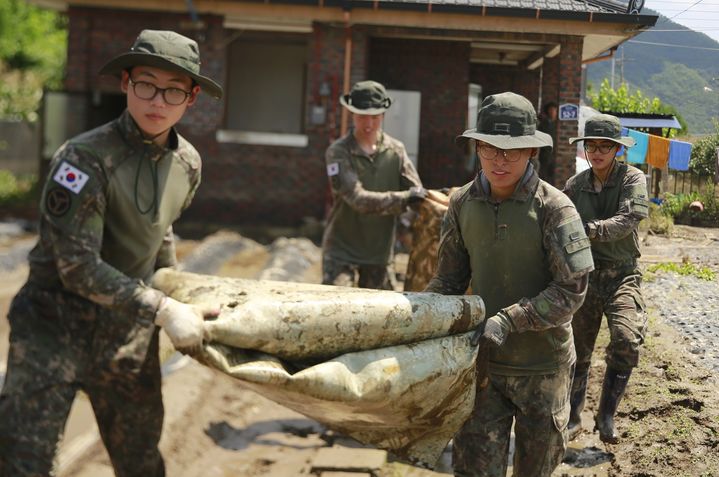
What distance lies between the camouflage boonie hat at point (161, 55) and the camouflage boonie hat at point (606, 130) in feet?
6.54

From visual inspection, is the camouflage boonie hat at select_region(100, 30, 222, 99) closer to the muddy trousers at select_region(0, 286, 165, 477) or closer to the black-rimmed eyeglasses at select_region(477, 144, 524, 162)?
the muddy trousers at select_region(0, 286, 165, 477)

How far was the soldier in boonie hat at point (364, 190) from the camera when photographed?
6531 mm

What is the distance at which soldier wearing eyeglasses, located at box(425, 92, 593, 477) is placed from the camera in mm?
3652

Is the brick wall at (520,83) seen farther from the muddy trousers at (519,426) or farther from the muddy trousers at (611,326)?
the muddy trousers at (519,426)

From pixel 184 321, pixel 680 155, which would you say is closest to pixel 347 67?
pixel 680 155

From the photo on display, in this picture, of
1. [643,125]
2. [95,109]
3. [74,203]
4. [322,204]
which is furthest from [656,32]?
[95,109]

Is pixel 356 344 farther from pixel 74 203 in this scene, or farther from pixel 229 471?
pixel 229 471

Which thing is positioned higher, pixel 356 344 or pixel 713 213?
pixel 713 213

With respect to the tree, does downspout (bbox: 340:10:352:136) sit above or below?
above

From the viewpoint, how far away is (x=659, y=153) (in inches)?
192

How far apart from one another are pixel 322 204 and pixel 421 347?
12.5 m

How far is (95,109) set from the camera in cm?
1677

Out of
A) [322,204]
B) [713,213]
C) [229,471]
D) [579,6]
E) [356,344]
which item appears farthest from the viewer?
[322,204]

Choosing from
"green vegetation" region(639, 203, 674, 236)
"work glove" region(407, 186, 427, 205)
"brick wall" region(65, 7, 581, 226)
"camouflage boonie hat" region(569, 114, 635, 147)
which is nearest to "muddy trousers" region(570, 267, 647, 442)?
"green vegetation" region(639, 203, 674, 236)
